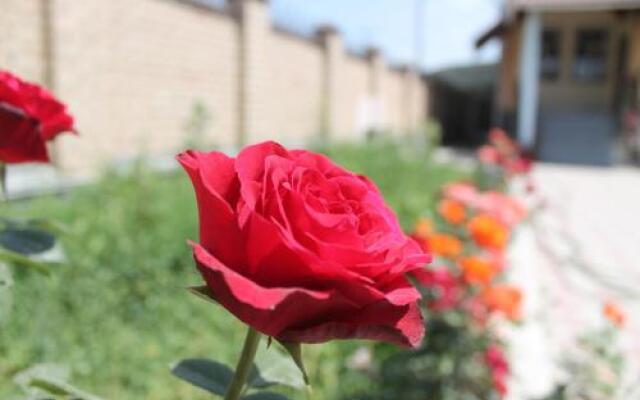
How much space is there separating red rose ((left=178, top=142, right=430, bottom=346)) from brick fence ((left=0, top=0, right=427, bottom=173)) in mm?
4135

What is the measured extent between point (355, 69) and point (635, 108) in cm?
851

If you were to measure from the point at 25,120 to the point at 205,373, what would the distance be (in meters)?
0.35

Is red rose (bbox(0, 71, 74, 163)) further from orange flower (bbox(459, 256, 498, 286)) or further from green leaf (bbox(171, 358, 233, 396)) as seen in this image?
orange flower (bbox(459, 256, 498, 286))

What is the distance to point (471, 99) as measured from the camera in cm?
3303

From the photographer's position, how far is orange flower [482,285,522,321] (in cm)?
223

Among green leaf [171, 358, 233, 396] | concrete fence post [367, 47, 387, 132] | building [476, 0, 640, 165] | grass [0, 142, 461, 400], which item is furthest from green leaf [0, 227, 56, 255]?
building [476, 0, 640, 165]

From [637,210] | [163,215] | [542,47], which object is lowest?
[637,210]

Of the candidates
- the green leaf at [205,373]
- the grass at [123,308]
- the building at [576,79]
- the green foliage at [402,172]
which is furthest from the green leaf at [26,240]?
the building at [576,79]

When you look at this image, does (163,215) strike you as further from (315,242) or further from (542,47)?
(542,47)

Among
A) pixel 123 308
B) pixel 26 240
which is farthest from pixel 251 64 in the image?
pixel 26 240

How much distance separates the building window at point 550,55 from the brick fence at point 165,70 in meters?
8.42

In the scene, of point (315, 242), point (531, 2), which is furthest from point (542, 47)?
point (315, 242)

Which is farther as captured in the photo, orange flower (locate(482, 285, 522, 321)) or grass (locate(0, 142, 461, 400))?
grass (locate(0, 142, 461, 400))

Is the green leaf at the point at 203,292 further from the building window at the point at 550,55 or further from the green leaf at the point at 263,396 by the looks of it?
the building window at the point at 550,55
